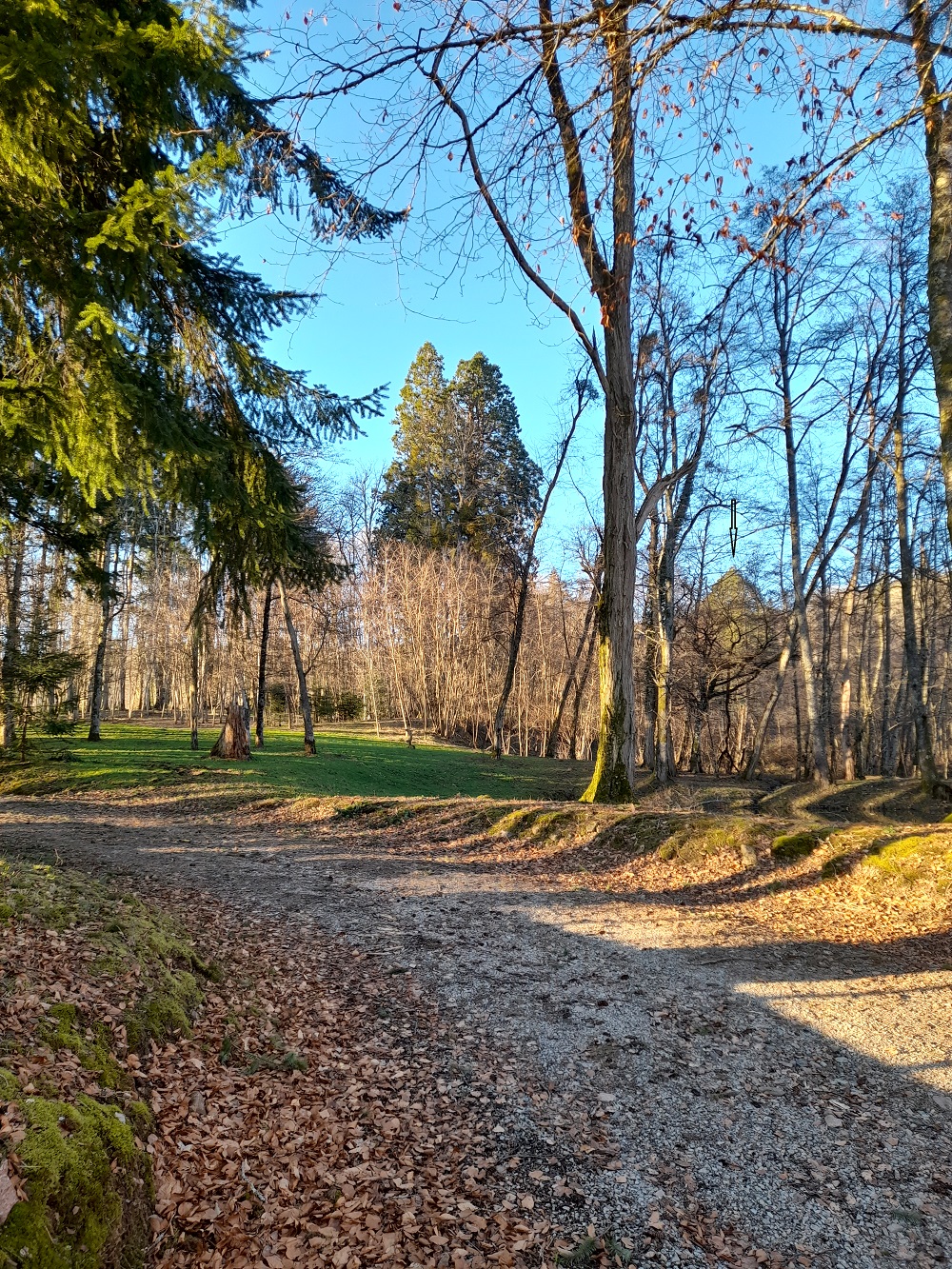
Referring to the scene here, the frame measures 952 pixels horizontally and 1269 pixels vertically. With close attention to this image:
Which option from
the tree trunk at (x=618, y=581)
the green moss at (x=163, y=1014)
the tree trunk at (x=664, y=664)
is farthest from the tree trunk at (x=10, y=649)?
the tree trunk at (x=664, y=664)

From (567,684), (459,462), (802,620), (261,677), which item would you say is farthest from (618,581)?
(459,462)

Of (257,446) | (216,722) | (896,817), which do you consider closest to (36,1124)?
(257,446)

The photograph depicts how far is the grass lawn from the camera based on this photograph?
42.9 feet

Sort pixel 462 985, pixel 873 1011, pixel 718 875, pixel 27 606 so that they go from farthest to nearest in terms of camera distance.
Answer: pixel 27 606
pixel 718 875
pixel 462 985
pixel 873 1011

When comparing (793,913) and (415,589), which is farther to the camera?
(415,589)

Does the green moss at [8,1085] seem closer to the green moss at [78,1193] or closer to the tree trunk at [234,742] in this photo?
the green moss at [78,1193]

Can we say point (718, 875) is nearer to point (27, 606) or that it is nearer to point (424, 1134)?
point (424, 1134)

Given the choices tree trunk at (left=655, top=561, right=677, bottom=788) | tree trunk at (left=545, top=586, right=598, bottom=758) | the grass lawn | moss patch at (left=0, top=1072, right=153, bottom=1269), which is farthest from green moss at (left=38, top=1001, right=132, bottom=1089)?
tree trunk at (left=545, top=586, right=598, bottom=758)

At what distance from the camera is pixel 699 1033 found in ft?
13.2

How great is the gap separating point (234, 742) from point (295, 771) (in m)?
2.44

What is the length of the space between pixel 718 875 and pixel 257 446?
7470 millimetres

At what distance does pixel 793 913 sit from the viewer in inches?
244

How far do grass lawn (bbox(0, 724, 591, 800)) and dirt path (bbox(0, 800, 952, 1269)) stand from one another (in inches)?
220

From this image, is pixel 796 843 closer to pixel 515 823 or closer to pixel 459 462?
pixel 515 823
